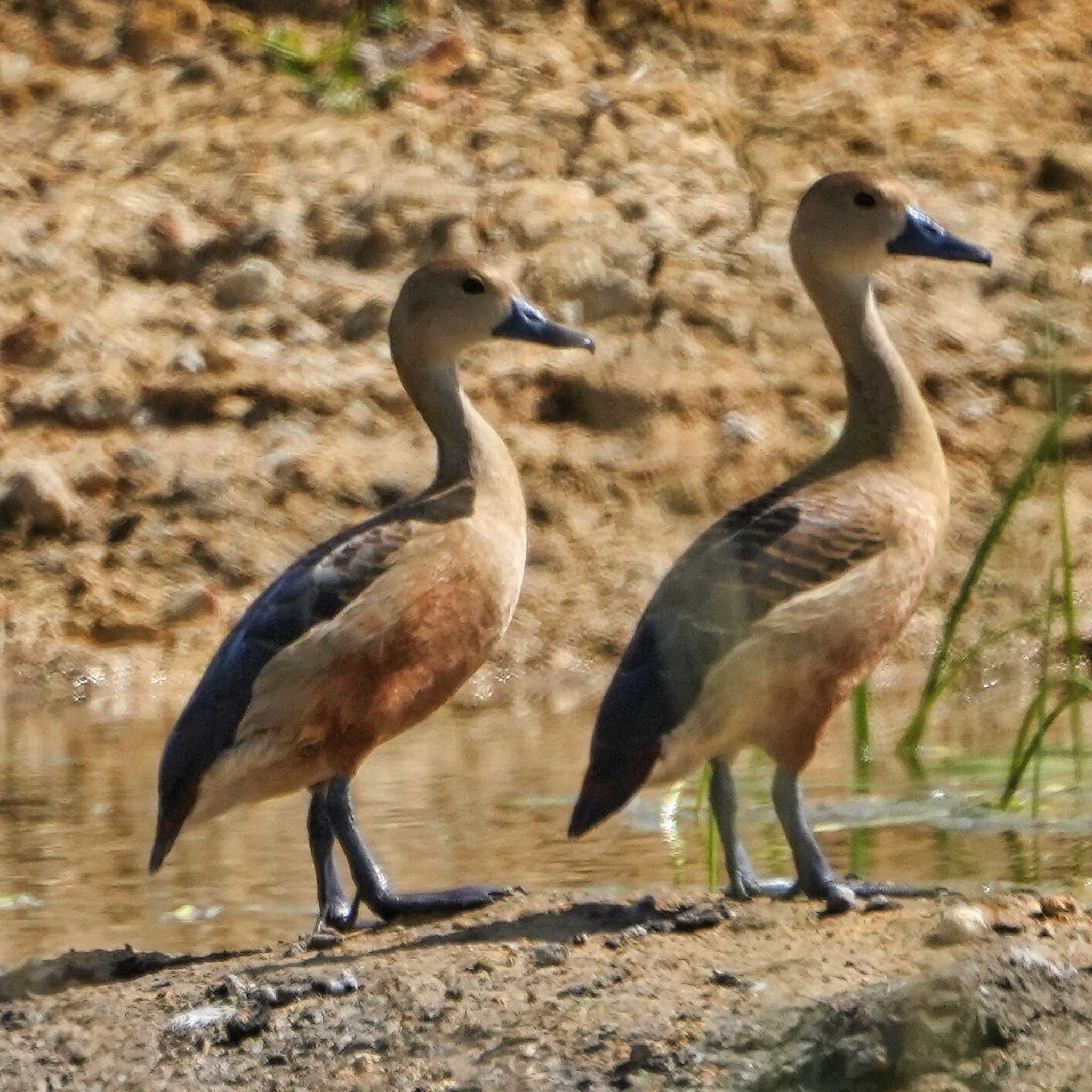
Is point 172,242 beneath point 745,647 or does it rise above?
above

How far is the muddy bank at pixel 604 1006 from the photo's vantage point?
469 cm

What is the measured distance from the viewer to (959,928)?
5.20 meters

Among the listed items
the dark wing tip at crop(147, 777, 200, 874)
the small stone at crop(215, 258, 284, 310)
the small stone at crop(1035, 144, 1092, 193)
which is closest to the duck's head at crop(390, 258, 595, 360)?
the dark wing tip at crop(147, 777, 200, 874)

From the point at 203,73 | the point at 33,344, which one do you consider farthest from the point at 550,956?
the point at 203,73

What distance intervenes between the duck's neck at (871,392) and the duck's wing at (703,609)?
28cm

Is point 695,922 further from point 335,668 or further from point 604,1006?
point 335,668

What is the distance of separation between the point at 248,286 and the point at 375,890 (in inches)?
238

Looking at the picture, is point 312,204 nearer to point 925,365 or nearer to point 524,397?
point 524,397

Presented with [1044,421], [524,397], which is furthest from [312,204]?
[1044,421]

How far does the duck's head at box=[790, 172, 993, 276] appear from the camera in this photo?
22.8 ft

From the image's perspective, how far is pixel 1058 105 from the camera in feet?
41.8

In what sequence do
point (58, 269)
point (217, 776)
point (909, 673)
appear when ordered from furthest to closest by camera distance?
point (58, 269)
point (909, 673)
point (217, 776)

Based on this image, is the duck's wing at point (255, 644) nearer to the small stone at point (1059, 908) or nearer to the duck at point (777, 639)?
the duck at point (777, 639)

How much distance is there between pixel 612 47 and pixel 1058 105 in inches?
86.3
